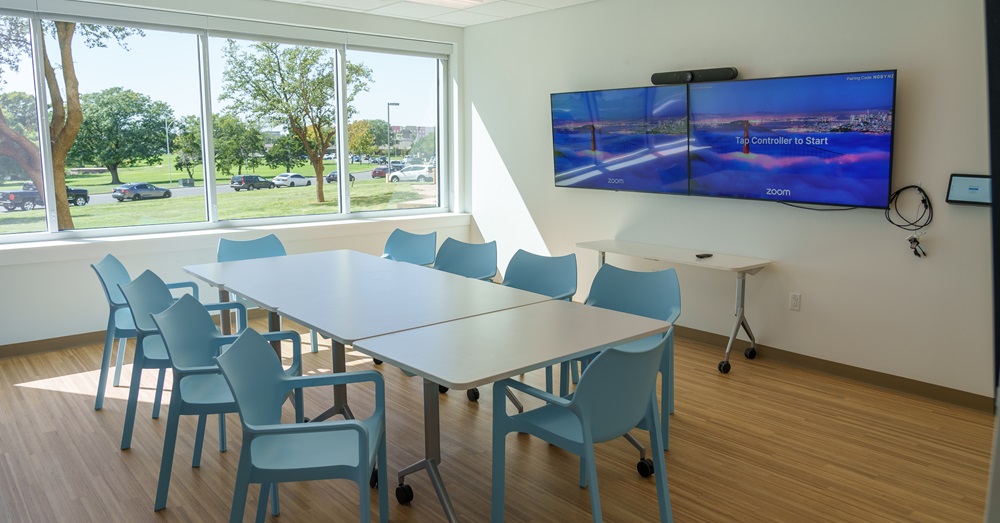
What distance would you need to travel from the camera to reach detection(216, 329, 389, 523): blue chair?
2.38 m

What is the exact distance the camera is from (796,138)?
487 centimetres

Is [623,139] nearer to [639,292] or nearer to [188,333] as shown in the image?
[639,292]

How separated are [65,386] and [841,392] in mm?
4944

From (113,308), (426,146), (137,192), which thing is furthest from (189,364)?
(426,146)

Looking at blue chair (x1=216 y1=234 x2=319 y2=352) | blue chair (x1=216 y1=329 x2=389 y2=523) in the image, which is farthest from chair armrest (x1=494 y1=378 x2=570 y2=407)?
blue chair (x1=216 y1=234 x2=319 y2=352)

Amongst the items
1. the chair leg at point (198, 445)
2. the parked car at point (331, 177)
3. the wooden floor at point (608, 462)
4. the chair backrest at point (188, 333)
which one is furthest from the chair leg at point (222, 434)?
the parked car at point (331, 177)

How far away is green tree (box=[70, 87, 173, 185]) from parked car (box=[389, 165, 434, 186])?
7.54 ft

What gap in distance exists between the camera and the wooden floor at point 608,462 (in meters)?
3.14

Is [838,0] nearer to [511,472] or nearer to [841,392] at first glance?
[841,392]

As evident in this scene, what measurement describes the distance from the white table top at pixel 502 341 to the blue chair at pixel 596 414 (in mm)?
130

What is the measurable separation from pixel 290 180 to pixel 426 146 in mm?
1591

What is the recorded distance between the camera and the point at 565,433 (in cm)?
270

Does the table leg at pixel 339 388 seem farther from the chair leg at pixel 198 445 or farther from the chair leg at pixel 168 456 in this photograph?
the chair leg at pixel 168 456

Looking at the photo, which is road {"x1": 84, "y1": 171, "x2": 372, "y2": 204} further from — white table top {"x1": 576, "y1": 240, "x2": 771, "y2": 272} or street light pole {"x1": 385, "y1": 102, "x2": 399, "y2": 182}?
white table top {"x1": 576, "y1": 240, "x2": 771, "y2": 272}
